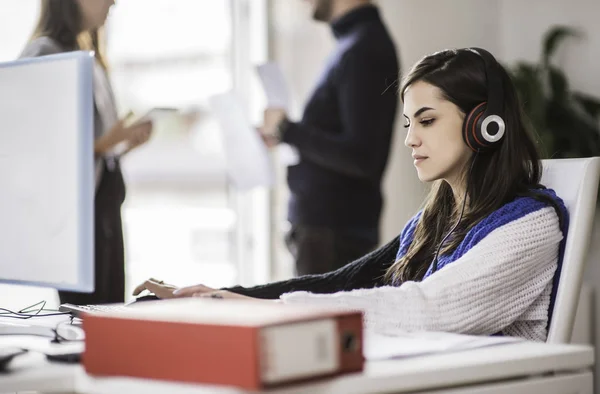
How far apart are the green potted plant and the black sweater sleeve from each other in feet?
6.28

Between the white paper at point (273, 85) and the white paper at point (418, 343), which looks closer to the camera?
the white paper at point (418, 343)

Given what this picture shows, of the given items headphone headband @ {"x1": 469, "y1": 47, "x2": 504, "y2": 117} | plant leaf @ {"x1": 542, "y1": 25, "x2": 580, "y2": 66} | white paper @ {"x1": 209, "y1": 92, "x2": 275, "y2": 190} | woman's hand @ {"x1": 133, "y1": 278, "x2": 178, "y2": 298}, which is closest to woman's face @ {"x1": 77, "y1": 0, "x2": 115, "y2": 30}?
white paper @ {"x1": 209, "y1": 92, "x2": 275, "y2": 190}

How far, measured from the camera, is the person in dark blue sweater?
2.66 m

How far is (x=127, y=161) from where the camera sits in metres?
3.40

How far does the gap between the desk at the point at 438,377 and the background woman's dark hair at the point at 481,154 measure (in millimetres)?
384

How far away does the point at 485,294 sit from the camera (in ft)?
4.14

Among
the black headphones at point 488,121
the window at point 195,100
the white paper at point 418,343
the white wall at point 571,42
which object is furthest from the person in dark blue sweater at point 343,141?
the white paper at point 418,343

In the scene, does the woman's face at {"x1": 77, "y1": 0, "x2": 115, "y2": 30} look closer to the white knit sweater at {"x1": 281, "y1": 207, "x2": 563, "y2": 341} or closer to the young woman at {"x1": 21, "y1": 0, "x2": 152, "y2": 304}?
the young woman at {"x1": 21, "y1": 0, "x2": 152, "y2": 304}

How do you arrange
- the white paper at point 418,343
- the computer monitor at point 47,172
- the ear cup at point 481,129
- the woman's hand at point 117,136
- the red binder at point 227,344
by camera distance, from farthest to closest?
the woman's hand at point 117,136
the ear cup at point 481,129
the computer monitor at point 47,172
the white paper at point 418,343
the red binder at point 227,344

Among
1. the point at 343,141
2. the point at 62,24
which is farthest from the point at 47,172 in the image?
the point at 343,141

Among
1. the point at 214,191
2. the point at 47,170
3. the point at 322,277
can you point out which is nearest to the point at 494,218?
the point at 322,277

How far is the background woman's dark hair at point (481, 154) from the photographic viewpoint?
58.0 inches

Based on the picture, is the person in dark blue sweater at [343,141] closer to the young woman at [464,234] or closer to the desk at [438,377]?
the young woman at [464,234]

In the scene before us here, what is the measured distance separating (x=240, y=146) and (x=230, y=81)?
32.9 inches
